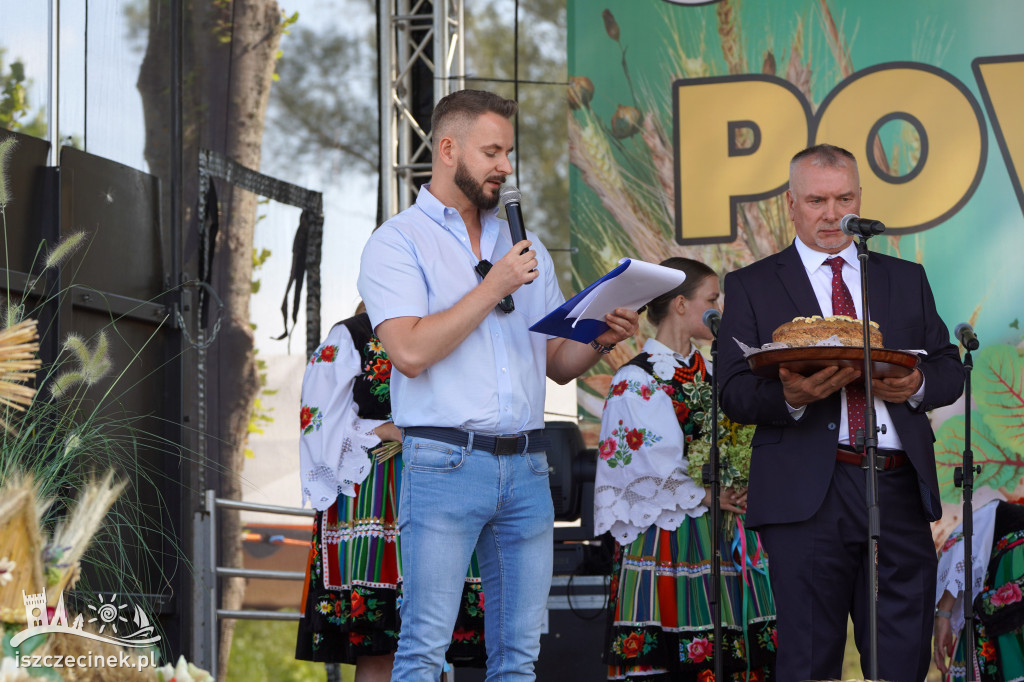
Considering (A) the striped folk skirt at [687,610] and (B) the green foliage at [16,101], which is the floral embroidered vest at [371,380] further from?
(B) the green foliage at [16,101]

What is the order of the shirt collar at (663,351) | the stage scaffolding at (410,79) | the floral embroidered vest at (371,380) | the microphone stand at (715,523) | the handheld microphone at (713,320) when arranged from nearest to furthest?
the microphone stand at (715,523), the handheld microphone at (713,320), the floral embroidered vest at (371,380), the shirt collar at (663,351), the stage scaffolding at (410,79)

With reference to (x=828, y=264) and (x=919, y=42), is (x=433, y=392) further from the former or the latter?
(x=919, y=42)

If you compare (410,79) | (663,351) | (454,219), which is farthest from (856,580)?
(410,79)

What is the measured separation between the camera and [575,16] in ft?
18.9

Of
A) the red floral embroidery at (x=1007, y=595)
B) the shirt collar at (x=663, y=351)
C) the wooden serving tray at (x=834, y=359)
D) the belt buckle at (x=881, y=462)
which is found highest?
the shirt collar at (x=663, y=351)

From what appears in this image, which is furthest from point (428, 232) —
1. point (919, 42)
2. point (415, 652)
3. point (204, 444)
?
point (919, 42)

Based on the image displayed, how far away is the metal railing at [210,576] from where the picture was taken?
16.2ft

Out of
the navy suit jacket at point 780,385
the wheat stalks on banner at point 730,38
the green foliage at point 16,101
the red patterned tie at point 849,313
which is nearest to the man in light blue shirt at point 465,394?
the navy suit jacket at point 780,385

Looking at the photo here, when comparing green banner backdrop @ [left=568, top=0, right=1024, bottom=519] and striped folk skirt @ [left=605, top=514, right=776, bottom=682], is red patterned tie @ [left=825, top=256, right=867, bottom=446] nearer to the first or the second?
striped folk skirt @ [left=605, top=514, right=776, bottom=682]

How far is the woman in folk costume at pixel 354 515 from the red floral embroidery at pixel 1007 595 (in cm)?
171

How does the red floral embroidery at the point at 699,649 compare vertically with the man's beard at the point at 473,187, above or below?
below

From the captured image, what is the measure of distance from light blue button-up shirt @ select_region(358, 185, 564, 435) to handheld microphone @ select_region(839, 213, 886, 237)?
732mm

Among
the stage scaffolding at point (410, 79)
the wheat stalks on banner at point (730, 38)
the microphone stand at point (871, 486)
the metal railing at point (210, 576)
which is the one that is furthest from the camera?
the wheat stalks on banner at point (730, 38)

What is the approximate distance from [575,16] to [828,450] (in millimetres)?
3488
